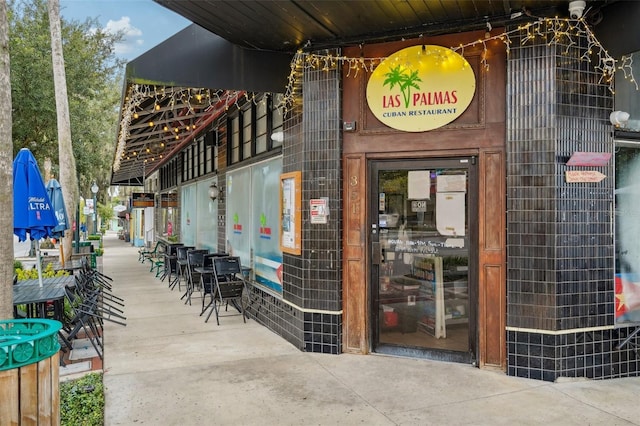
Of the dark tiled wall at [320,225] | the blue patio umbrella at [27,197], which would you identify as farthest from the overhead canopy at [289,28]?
the blue patio umbrella at [27,197]

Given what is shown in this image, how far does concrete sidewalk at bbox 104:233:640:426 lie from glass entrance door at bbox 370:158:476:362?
0.27 m

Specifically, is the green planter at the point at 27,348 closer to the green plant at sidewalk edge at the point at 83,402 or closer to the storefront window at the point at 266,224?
the green plant at sidewalk edge at the point at 83,402

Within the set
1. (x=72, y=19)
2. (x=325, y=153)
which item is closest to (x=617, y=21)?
(x=325, y=153)

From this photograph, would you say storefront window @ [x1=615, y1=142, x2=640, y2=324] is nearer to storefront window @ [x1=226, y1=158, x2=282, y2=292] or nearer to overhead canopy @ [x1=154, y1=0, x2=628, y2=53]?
overhead canopy @ [x1=154, y1=0, x2=628, y2=53]

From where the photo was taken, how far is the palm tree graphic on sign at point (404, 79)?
490 centimetres

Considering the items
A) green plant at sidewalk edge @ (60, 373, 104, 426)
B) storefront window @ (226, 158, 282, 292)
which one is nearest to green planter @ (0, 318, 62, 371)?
green plant at sidewalk edge @ (60, 373, 104, 426)

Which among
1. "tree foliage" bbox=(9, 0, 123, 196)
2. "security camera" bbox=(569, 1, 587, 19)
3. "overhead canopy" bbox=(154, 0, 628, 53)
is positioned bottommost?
"security camera" bbox=(569, 1, 587, 19)

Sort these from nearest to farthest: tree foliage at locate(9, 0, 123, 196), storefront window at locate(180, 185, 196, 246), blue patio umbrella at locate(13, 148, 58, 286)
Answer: blue patio umbrella at locate(13, 148, 58, 286) → storefront window at locate(180, 185, 196, 246) → tree foliage at locate(9, 0, 123, 196)

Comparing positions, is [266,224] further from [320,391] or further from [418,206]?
[320,391]

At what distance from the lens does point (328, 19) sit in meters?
4.61

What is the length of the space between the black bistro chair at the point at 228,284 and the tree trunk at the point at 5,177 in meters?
3.02

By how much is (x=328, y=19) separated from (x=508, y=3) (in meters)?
1.66

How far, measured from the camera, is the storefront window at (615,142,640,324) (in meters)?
4.71

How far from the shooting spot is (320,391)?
411 centimetres
